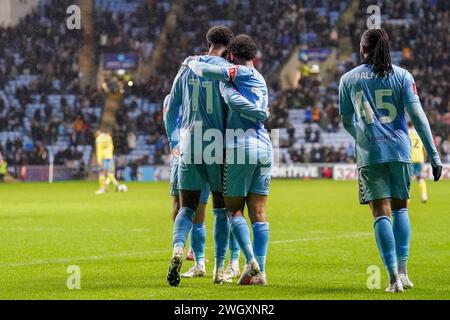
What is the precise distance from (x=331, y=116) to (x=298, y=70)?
355cm

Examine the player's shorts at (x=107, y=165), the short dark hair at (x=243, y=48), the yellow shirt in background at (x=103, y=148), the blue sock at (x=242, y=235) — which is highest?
the short dark hair at (x=243, y=48)

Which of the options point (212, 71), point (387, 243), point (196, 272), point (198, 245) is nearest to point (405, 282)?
Result: point (387, 243)

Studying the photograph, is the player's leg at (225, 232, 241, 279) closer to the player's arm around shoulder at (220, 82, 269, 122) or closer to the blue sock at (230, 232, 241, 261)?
the blue sock at (230, 232, 241, 261)

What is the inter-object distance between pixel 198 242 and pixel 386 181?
256 cm

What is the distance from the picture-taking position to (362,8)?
49.5 metres

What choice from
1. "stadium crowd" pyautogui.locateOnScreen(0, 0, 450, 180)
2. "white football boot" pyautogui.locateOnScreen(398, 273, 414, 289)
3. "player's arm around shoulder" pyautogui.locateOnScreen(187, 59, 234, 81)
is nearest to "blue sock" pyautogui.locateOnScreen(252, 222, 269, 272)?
"white football boot" pyautogui.locateOnScreen(398, 273, 414, 289)

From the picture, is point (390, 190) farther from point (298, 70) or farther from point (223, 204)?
point (298, 70)

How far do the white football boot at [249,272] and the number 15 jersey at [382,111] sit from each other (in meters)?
1.34

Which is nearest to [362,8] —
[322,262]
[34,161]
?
[34,161]

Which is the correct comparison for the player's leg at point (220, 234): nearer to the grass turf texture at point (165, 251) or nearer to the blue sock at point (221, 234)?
the blue sock at point (221, 234)

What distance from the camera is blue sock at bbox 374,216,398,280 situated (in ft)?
30.7

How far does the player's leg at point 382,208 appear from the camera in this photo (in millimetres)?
9367

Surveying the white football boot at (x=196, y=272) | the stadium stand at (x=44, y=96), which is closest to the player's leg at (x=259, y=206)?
the white football boot at (x=196, y=272)

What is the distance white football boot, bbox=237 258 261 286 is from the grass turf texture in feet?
0.50
